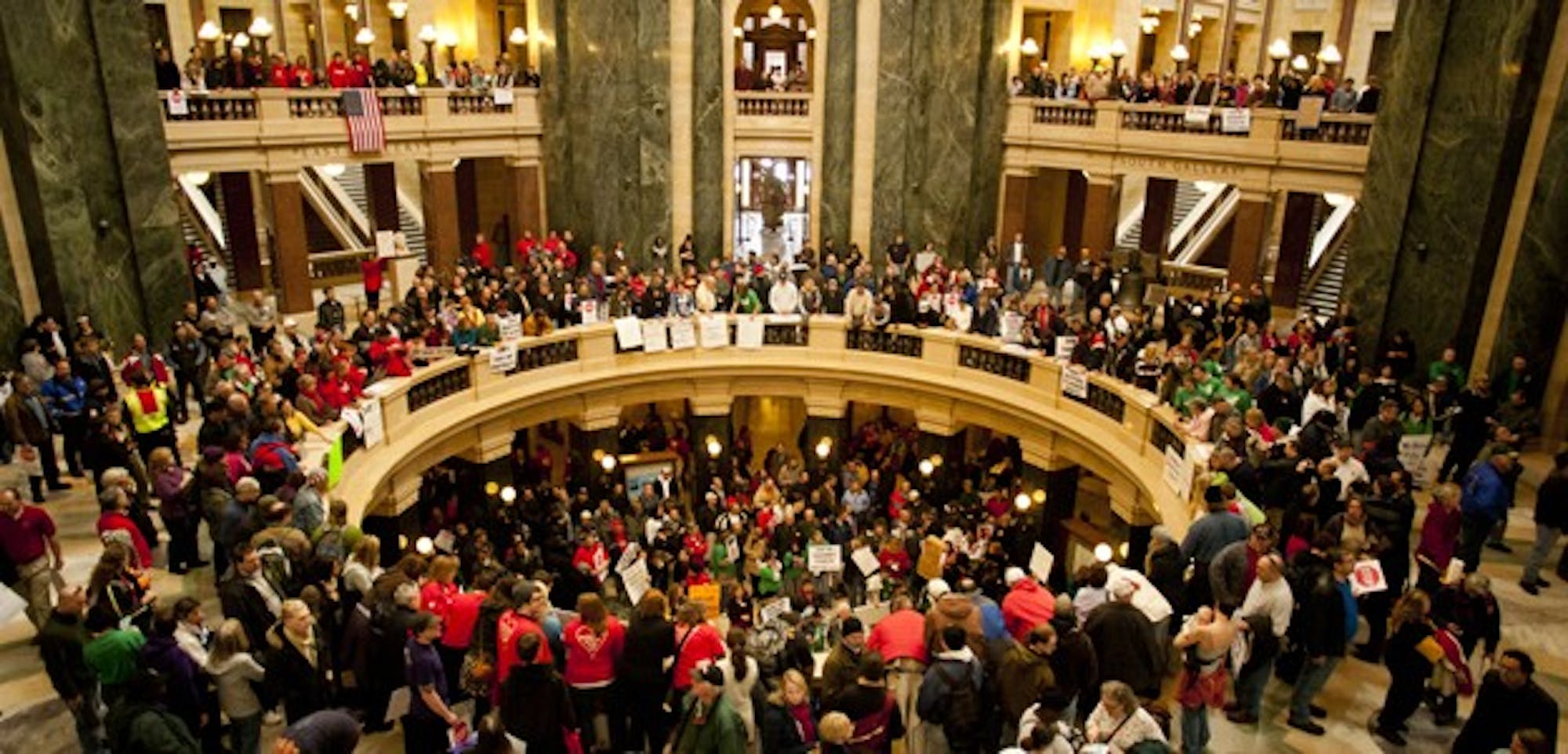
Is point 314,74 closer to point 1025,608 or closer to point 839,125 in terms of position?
point 839,125

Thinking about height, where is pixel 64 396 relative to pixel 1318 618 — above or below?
above

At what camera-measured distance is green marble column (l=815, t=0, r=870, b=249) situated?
875 inches

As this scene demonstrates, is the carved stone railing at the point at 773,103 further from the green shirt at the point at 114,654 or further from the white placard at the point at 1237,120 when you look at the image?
the green shirt at the point at 114,654

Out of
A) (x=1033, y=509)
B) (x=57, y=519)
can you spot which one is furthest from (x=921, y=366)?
(x=57, y=519)

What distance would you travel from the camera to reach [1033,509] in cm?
1908

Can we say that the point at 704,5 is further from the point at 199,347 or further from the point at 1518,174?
the point at 1518,174

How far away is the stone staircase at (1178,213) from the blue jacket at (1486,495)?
16814 millimetres

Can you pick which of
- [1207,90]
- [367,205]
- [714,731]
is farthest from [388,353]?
[1207,90]

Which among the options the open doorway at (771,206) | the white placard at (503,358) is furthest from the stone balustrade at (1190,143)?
the white placard at (503,358)

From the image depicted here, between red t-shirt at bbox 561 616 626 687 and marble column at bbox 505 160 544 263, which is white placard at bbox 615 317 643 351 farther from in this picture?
red t-shirt at bbox 561 616 626 687

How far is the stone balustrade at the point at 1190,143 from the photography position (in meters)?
18.6

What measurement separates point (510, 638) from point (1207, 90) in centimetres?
1788

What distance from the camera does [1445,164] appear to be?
594 inches

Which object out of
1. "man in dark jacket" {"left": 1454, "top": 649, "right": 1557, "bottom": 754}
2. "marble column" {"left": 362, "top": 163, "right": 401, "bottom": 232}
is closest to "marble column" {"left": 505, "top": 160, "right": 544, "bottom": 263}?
"marble column" {"left": 362, "top": 163, "right": 401, "bottom": 232}
